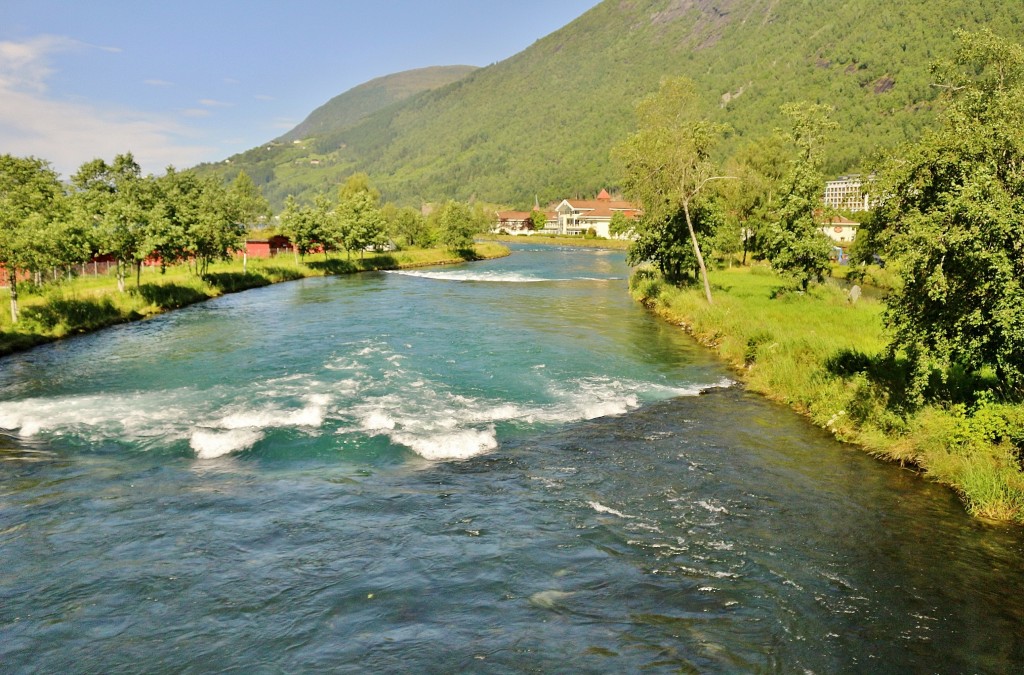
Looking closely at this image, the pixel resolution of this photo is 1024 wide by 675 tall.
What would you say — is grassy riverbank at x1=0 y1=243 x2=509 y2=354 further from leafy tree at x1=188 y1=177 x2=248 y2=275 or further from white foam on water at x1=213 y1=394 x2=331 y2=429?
white foam on water at x1=213 y1=394 x2=331 y2=429

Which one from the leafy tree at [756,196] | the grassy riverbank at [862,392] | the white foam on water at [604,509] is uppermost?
the leafy tree at [756,196]

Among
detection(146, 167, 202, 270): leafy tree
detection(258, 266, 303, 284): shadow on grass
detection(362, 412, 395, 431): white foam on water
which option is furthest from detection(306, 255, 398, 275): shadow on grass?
detection(362, 412, 395, 431): white foam on water

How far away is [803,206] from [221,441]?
39.6 meters

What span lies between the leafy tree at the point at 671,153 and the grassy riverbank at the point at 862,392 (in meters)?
7.26

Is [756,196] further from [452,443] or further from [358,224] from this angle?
[452,443]

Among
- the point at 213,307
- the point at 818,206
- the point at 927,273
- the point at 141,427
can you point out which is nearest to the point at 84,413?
the point at 141,427

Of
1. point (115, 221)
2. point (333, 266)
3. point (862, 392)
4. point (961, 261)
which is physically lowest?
point (862, 392)

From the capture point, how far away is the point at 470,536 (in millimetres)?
14016

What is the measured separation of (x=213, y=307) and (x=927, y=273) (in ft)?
170

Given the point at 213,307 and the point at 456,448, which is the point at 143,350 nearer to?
the point at 213,307

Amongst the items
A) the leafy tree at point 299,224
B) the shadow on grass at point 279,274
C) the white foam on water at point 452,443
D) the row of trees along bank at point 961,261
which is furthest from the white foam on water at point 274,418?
the leafy tree at point 299,224

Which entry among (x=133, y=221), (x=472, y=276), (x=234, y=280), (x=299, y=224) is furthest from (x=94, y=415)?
(x=299, y=224)

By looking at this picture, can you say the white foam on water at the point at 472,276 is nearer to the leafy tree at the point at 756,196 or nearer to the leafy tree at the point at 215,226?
the leafy tree at the point at 756,196

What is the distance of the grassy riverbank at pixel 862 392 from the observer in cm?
1571
